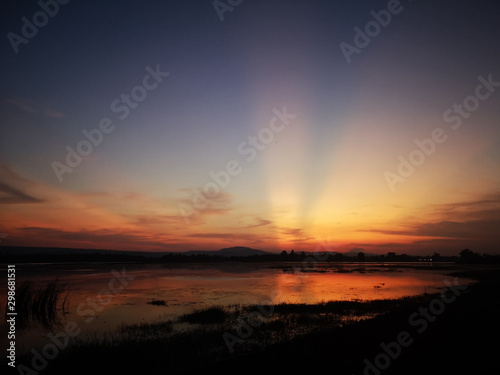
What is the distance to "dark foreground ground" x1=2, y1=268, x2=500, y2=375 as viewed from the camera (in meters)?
9.81

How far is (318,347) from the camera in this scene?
462 inches

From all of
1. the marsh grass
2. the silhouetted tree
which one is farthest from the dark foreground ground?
the silhouetted tree

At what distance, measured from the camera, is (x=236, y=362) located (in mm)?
10094

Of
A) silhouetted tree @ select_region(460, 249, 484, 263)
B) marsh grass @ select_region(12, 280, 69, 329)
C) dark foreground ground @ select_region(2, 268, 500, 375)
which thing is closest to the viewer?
dark foreground ground @ select_region(2, 268, 500, 375)

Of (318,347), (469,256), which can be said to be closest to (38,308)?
(318,347)

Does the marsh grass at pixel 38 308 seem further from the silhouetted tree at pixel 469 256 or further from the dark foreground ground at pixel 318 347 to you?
the silhouetted tree at pixel 469 256

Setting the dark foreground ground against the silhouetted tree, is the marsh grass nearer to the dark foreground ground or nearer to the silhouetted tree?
the dark foreground ground

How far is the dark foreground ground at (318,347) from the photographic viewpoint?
9812 mm

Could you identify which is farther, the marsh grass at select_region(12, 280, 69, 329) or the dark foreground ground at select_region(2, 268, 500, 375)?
the marsh grass at select_region(12, 280, 69, 329)

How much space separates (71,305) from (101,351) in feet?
53.0

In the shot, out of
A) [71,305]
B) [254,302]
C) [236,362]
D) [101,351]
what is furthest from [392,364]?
[71,305]

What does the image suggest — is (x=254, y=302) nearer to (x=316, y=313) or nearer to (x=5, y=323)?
(x=316, y=313)

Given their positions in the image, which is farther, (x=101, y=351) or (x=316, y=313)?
(x=316, y=313)

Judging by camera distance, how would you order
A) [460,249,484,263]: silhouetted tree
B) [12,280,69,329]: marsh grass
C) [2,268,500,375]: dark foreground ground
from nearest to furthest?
[2,268,500,375]: dark foreground ground < [12,280,69,329]: marsh grass < [460,249,484,263]: silhouetted tree
